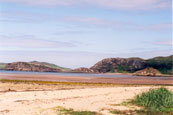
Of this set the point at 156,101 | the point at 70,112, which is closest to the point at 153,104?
the point at 156,101

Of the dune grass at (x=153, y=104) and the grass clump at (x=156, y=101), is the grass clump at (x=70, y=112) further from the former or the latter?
the grass clump at (x=156, y=101)

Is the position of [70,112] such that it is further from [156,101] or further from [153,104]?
[156,101]

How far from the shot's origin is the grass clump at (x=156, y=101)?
1858 centimetres

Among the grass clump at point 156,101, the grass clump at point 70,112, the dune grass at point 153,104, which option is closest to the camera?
the grass clump at point 70,112

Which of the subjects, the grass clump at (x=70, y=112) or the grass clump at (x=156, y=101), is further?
the grass clump at (x=156, y=101)

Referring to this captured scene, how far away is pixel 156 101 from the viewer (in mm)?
19688

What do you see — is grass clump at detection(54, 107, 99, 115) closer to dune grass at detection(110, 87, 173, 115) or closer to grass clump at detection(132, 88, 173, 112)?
dune grass at detection(110, 87, 173, 115)

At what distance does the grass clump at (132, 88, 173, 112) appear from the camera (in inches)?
731

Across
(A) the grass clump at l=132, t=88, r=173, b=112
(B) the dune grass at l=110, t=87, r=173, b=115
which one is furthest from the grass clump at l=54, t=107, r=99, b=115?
(A) the grass clump at l=132, t=88, r=173, b=112

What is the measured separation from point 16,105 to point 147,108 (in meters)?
9.40

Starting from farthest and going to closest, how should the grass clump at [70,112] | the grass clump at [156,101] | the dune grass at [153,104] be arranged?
the grass clump at [156,101]
the dune grass at [153,104]
the grass clump at [70,112]

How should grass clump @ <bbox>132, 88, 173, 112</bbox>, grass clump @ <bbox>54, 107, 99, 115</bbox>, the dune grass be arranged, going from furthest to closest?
grass clump @ <bbox>132, 88, 173, 112</bbox> → the dune grass → grass clump @ <bbox>54, 107, 99, 115</bbox>

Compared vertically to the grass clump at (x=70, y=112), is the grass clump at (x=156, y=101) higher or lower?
higher

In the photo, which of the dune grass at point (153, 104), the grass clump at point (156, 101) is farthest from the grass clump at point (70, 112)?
the grass clump at point (156, 101)
